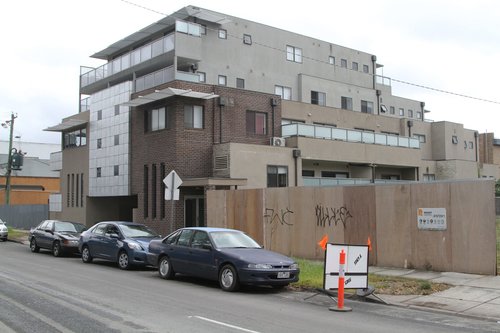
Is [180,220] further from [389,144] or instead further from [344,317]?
[344,317]

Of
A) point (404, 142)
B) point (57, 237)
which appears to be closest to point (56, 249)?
point (57, 237)

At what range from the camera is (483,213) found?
13.0 m

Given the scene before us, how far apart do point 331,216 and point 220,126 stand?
11046 mm

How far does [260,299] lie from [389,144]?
934 inches

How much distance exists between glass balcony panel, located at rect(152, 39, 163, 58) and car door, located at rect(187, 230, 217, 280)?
797 inches

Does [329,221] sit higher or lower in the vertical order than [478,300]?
higher

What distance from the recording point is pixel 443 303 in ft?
34.3

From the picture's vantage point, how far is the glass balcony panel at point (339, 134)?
29.9 meters

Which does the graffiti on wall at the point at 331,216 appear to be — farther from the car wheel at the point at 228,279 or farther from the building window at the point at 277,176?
the building window at the point at 277,176

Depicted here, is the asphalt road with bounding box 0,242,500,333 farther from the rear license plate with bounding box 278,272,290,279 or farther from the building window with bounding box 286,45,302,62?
the building window with bounding box 286,45,302,62

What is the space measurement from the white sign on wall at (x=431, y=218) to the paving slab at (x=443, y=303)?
329cm

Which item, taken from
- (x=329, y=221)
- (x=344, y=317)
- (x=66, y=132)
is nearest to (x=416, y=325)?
(x=344, y=317)

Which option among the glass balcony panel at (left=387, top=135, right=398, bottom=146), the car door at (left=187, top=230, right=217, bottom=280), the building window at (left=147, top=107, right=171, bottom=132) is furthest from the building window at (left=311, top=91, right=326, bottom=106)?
the car door at (left=187, top=230, right=217, bottom=280)

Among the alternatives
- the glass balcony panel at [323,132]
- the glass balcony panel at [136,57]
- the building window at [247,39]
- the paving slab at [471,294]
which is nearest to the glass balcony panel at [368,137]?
the glass balcony panel at [323,132]
